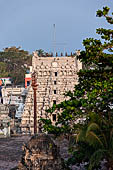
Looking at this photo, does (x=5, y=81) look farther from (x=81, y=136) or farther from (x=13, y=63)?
(x=81, y=136)

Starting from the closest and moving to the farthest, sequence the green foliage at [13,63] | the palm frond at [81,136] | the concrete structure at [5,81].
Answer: the palm frond at [81,136], the concrete structure at [5,81], the green foliage at [13,63]

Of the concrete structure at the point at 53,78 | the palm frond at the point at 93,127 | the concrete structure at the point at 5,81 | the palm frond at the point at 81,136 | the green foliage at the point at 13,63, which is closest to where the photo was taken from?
the palm frond at the point at 93,127

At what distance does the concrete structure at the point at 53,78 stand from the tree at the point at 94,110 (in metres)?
32.7

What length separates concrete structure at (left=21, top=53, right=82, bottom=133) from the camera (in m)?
44.6

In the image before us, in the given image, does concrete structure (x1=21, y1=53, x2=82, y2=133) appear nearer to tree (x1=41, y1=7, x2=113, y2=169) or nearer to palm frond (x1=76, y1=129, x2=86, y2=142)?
tree (x1=41, y1=7, x2=113, y2=169)

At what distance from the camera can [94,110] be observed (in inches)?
440

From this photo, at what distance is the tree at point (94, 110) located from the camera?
31.9ft

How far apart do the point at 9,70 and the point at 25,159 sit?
7858 cm

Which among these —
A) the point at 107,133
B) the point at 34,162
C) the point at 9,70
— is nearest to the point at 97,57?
the point at 107,133

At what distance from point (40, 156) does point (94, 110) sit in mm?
2684

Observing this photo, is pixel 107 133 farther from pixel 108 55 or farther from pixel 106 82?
pixel 108 55

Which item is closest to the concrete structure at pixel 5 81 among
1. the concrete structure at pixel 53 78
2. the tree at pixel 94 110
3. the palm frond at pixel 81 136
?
the concrete structure at pixel 53 78

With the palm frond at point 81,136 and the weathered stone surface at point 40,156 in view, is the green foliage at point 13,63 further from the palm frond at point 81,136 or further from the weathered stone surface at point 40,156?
the palm frond at point 81,136

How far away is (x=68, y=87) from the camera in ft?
149
